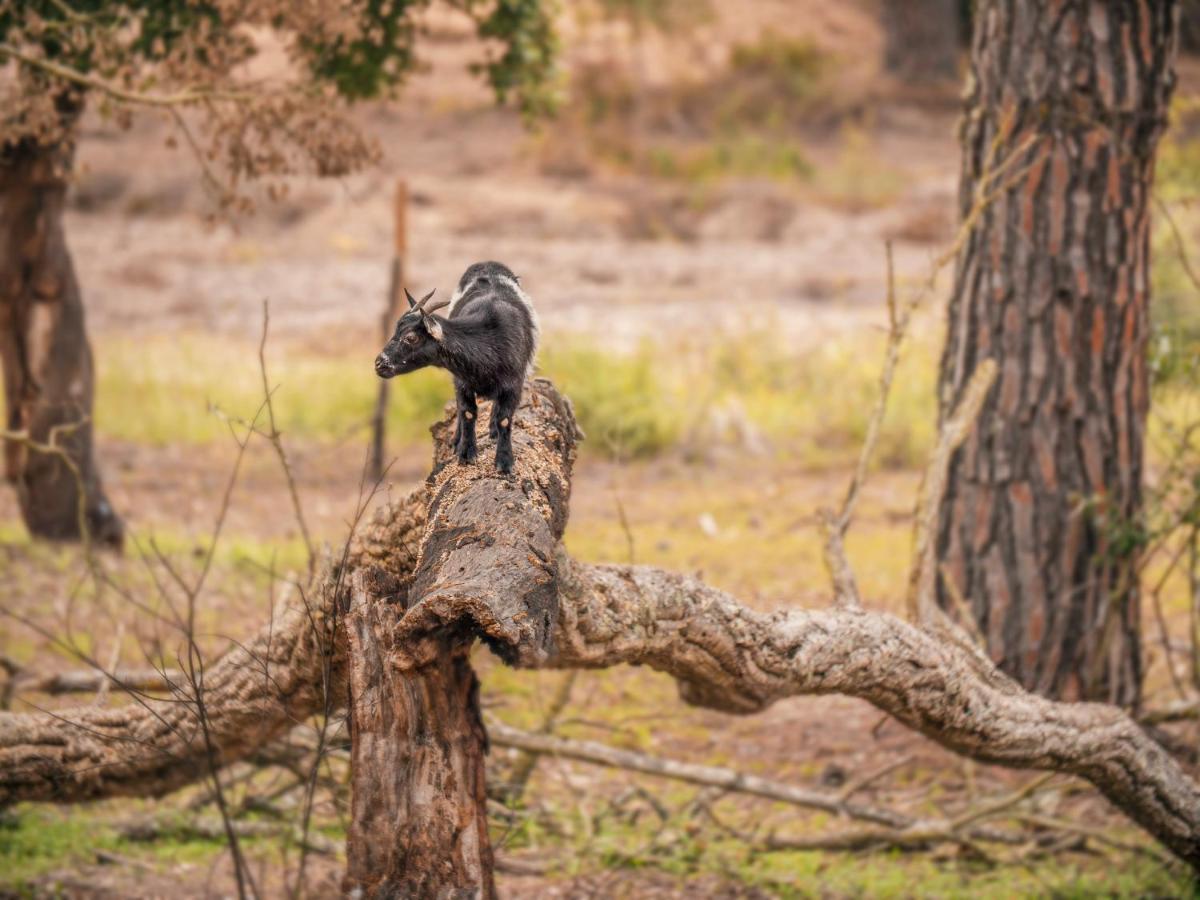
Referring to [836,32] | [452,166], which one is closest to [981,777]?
[452,166]

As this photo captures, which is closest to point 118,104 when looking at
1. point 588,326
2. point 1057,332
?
point 1057,332

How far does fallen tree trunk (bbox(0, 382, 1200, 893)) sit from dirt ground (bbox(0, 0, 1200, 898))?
0.69 metres

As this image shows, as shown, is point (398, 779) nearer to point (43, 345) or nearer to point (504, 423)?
point (504, 423)

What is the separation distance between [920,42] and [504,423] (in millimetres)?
21685

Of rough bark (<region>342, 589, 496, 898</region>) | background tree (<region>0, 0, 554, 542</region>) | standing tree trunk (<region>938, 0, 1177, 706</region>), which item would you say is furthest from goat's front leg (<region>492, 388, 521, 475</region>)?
standing tree trunk (<region>938, 0, 1177, 706</region>)

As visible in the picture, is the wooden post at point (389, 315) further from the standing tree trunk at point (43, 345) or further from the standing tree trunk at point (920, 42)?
the standing tree trunk at point (920, 42)

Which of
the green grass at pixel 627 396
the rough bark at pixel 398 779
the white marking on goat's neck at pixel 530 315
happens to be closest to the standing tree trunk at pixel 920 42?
the green grass at pixel 627 396

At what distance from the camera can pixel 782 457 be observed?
11.1 m

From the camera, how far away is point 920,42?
76.0 ft

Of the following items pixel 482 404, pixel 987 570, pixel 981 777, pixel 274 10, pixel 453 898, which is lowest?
pixel 981 777

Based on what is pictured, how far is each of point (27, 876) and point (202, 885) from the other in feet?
1.86

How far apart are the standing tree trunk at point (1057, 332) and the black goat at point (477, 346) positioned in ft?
10.2

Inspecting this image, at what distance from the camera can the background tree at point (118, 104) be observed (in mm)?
5816

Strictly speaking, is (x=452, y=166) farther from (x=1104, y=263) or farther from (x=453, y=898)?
(x=453, y=898)
